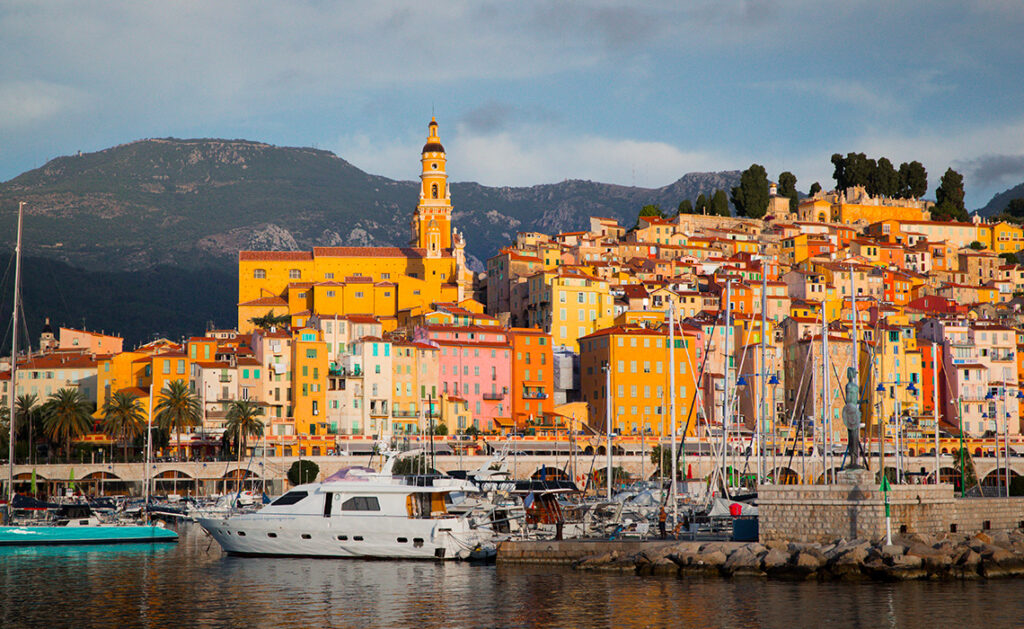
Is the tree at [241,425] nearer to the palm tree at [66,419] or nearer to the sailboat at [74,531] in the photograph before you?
the palm tree at [66,419]

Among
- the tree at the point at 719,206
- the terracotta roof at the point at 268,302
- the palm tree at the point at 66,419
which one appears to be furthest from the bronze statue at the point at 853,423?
the tree at the point at 719,206

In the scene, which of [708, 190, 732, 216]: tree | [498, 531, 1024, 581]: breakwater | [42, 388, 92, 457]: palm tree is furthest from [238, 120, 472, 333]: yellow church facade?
[498, 531, 1024, 581]: breakwater

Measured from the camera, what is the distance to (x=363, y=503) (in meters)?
41.5

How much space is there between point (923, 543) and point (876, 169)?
14048 centimetres

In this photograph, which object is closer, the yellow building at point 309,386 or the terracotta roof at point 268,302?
the yellow building at point 309,386

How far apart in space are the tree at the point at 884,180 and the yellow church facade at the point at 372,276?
65.6 m

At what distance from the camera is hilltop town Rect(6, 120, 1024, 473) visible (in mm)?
90125

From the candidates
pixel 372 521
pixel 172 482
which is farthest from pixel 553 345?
pixel 372 521

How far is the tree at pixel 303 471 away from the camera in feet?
252

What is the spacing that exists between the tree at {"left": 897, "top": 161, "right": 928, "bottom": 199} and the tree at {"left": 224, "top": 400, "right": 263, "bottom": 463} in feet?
371

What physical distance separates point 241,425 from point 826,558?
54020 mm

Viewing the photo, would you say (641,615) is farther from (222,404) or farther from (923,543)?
(222,404)

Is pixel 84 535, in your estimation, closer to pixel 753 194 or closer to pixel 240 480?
pixel 240 480

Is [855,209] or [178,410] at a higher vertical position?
[855,209]
